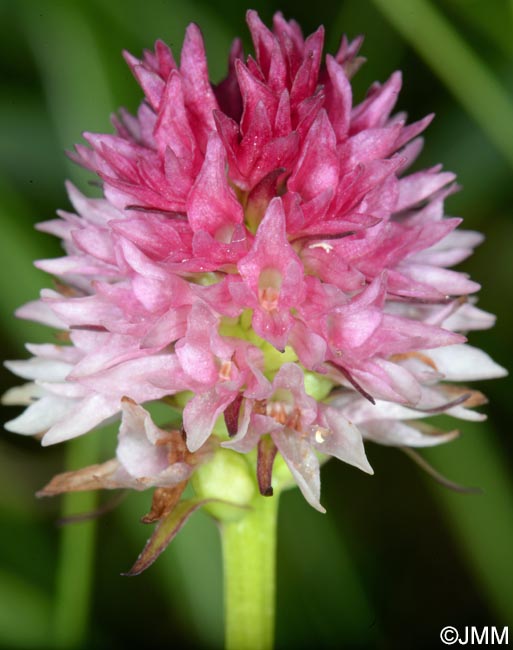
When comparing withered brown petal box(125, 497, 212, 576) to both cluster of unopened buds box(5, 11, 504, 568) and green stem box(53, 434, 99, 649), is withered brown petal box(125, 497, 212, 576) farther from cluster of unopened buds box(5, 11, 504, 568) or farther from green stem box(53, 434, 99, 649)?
green stem box(53, 434, 99, 649)

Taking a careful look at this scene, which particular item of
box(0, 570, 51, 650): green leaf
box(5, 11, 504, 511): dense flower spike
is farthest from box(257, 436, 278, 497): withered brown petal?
box(0, 570, 51, 650): green leaf

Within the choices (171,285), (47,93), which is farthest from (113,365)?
(47,93)

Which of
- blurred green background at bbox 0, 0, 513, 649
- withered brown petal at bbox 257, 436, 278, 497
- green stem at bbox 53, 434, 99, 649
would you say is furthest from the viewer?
blurred green background at bbox 0, 0, 513, 649

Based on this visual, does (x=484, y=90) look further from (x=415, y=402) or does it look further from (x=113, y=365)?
(x=113, y=365)

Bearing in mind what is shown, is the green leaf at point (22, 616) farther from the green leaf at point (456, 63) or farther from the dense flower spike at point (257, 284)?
the green leaf at point (456, 63)

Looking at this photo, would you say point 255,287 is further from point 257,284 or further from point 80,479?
point 80,479

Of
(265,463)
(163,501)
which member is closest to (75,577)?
(163,501)
